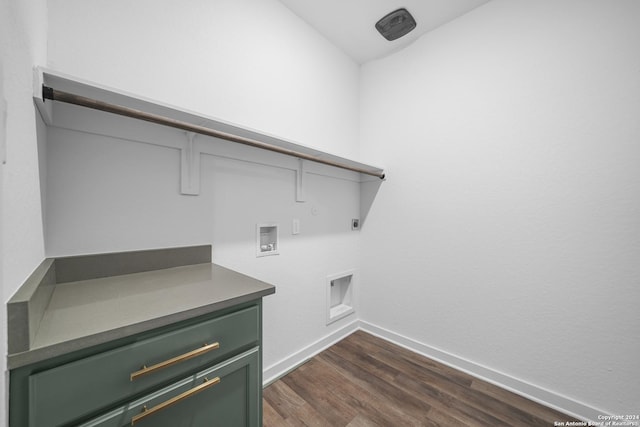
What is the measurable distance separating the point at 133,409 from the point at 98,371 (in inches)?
6.1

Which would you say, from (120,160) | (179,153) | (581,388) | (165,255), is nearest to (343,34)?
(179,153)

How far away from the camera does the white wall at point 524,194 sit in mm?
1241

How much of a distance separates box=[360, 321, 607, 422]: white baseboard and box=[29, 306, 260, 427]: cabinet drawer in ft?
5.36

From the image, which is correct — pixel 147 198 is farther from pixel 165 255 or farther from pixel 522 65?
pixel 522 65

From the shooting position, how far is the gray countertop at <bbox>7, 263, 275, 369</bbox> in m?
0.54

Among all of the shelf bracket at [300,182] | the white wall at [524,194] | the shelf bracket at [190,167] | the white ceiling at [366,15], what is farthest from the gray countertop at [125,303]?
the white ceiling at [366,15]

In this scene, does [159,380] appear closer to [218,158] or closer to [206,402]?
[206,402]

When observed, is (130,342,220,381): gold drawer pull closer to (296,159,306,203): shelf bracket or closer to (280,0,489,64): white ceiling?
(296,159,306,203): shelf bracket

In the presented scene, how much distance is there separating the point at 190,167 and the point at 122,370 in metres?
0.89

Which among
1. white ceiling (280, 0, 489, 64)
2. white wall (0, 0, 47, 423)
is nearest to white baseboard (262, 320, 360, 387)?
white wall (0, 0, 47, 423)

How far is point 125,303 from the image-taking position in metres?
0.74

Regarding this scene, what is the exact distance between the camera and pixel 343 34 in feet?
6.40

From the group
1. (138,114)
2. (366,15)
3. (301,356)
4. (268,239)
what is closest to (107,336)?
(138,114)

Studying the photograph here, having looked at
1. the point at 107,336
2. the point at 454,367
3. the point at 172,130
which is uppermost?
the point at 172,130
